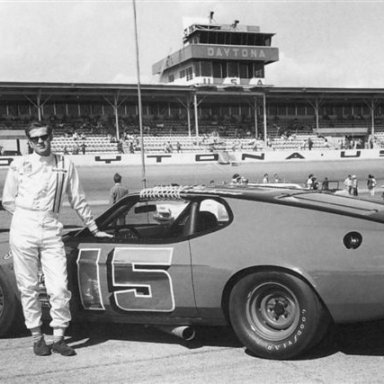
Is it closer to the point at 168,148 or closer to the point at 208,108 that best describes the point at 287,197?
the point at 168,148

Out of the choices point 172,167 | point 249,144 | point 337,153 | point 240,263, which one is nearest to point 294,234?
point 240,263

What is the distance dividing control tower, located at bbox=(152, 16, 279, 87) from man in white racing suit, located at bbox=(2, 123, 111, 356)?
1942 inches

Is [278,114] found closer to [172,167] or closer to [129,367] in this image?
[172,167]

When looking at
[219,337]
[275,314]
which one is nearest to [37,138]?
[219,337]

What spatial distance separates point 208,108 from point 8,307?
48340mm

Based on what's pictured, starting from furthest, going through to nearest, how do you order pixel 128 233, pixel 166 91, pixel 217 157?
pixel 166 91 < pixel 217 157 < pixel 128 233

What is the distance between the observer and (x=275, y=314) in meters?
3.89

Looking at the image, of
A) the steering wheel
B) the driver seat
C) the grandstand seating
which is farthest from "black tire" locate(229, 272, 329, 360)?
the grandstand seating

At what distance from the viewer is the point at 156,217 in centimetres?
487

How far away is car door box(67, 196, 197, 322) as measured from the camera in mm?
4059

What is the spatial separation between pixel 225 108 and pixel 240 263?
4937 cm

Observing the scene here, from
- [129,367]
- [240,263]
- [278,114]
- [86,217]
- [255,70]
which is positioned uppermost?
[255,70]

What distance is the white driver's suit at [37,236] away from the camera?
13.4 ft

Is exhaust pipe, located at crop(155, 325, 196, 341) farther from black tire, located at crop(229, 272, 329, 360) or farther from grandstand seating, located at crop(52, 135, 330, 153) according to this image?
grandstand seating, located at crop(52, 135, 330, 153)
